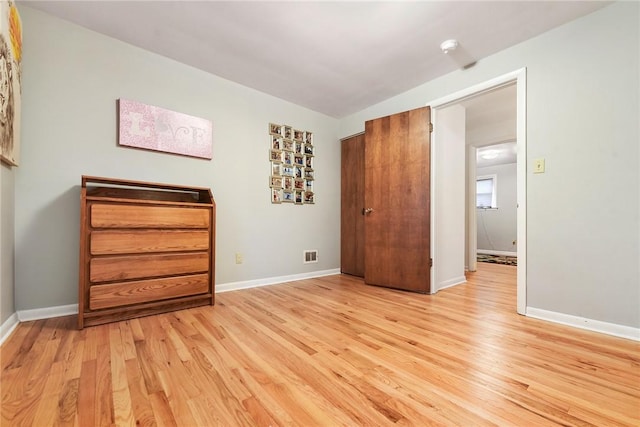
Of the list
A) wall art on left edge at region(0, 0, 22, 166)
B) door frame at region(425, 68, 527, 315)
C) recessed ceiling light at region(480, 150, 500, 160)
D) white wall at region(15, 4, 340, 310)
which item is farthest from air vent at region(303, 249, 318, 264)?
recessed ceiling light at region(480, 150, 500, 160)

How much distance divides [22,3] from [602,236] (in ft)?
14.1

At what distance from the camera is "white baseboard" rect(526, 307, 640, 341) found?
169cm

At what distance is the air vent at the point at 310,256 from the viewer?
11.5 feet

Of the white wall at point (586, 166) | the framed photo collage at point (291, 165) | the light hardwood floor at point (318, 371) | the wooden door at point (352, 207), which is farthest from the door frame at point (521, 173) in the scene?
the framed photo collage at point (291, 165)

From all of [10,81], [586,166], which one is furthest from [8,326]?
[586,166]

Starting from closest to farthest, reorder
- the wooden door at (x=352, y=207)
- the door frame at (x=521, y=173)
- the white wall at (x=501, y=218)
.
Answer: the door frame at (x=521, y=173)
the wooden door at (x=352, y=207)
the white wall at (x=501, y=218)

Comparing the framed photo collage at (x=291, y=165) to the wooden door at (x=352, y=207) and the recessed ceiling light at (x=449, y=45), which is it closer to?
the wooden door at (x=352, y=207)

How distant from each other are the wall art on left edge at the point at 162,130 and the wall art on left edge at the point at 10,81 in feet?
1.87

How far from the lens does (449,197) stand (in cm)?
310

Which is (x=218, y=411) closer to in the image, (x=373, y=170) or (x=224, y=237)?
(x=224, y=237)

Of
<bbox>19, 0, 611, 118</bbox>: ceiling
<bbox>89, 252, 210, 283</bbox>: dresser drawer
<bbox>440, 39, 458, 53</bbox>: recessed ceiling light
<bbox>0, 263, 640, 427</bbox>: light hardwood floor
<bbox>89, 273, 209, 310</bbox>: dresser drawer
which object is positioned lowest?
<bbox>0, 263, 640, 427</bbox>: light hardwood floor

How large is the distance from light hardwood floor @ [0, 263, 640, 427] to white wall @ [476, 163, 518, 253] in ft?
16.9

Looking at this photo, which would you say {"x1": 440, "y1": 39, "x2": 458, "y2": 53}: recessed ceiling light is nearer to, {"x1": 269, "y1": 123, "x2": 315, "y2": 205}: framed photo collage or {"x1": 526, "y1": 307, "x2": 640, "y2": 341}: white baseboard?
{"x1": 269, "y1": 123, "x2": 315, "y2": 205}: framed photo collage

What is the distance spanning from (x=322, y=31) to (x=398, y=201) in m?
1.77
